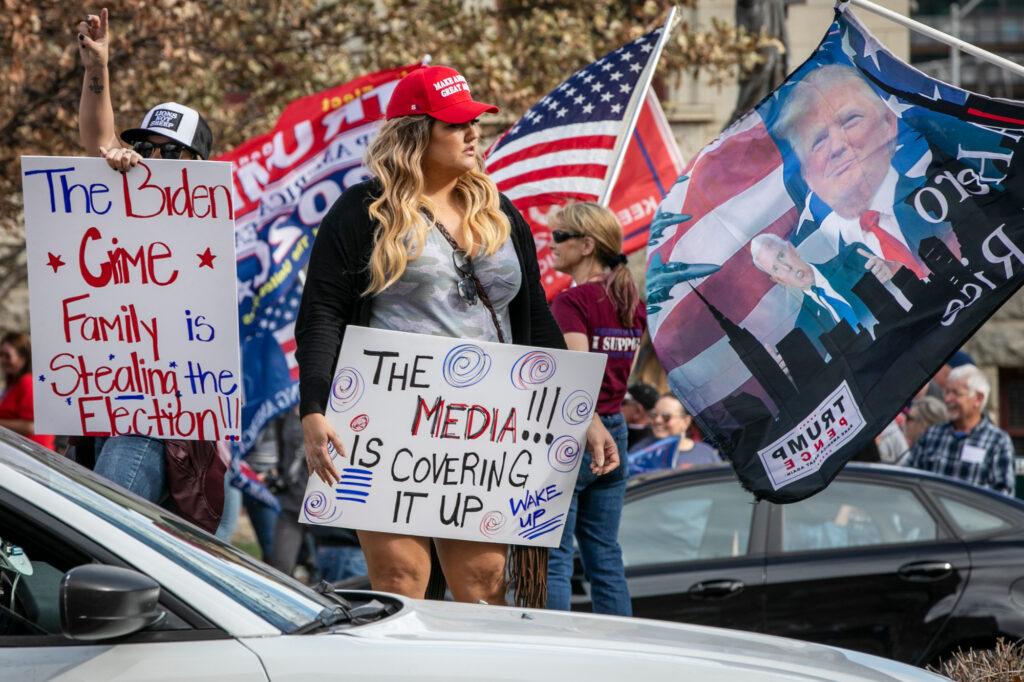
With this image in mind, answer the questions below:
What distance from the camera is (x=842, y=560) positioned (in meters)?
7.70

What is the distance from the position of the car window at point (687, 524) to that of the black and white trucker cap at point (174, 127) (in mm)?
3406

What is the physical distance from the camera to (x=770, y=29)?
13.1 meters

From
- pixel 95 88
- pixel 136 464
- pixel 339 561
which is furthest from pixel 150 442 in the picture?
pixel 339 561

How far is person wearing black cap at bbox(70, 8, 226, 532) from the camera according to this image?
5.13 metres

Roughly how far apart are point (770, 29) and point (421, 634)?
10578 millimetres

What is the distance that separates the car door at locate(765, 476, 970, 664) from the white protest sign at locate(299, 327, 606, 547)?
283cm

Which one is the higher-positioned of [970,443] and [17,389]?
[17,389]

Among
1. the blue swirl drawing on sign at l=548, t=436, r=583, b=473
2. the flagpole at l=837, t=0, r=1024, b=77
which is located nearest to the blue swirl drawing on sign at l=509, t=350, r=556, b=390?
the blue swirl drawing on sign at l=548, t=436, r=583, b=473

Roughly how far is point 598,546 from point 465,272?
169cm

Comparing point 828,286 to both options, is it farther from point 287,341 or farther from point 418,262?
point 287,341

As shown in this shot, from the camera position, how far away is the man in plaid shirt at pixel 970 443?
31.5 ft

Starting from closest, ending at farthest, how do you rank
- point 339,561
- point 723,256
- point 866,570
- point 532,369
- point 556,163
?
point 532,369
point 723,256
point 866,570
point 556,163
point 339,561

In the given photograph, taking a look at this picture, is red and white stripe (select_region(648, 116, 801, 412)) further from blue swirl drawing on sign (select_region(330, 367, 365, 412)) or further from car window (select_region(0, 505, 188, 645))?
car window (select_region(0, 505, 188, 645))

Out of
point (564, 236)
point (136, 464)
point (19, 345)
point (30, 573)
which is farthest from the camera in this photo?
point (19, 345)
